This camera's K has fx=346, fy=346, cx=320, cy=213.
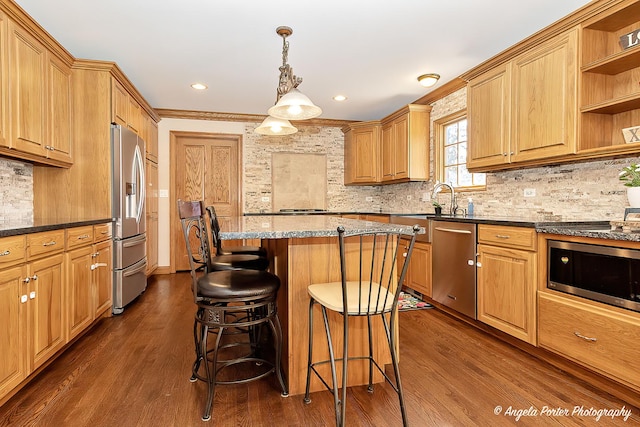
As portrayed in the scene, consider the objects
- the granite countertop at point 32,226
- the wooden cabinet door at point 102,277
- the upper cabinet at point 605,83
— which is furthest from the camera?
the wooden cabinet door at point 102,277

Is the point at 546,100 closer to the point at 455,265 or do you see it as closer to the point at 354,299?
the point at 455,265

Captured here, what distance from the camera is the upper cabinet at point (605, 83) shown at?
2254 mm

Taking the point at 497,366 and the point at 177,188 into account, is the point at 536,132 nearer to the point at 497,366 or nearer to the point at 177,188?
the point at 497,366

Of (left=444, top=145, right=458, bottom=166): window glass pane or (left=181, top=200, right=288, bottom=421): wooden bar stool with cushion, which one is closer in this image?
(left=181, top=200, right=288, bottom=421): wooden bar stool with cushion

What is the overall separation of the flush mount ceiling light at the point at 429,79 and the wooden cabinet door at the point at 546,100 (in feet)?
3.49

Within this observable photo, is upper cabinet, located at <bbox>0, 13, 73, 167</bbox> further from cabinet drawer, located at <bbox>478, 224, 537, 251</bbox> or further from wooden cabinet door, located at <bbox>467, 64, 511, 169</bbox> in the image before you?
wooden cabinet door, located at <bbox>467, 64, 511, 169</bbox>

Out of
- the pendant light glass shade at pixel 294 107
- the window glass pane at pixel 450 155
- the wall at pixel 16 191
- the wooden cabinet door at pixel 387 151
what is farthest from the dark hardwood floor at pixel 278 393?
the wooden cabinet door at pixel 387 151

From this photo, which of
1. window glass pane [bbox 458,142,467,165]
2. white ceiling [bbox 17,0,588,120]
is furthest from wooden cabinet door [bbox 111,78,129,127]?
window glass pane [bbox 458,142,467,165]

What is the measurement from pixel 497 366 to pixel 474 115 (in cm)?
221

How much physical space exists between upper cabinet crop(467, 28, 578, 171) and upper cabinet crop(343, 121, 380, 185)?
2.10 metres

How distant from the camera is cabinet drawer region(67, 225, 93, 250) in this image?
2.46m

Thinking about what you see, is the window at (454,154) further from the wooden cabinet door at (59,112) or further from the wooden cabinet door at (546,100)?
the wooden cabinet door at (59,112)

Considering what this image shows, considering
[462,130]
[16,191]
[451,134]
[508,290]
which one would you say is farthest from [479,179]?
[16,191]

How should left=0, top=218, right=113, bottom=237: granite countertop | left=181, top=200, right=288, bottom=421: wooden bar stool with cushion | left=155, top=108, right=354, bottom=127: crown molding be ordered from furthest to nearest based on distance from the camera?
1. left=155, top=108, right=354, bottom=127: crown molding
2. left=0, top=218, right=113, bottom=237: granite countertop
3. left=181, top=200, right=288, bottom=421: wooden bar stool with cushion
